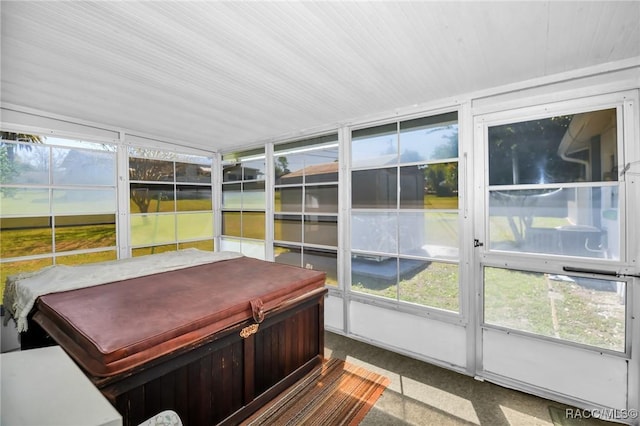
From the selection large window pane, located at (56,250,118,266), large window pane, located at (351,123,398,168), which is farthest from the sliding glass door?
large window pane, located at (56,250,118,266)

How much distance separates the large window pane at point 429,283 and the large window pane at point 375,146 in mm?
1147

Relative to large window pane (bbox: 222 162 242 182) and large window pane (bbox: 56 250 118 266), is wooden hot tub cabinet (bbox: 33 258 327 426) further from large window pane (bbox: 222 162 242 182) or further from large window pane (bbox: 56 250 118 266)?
large window pane (bbox: 222 162 242 182)

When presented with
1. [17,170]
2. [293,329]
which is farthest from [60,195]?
[293,329]

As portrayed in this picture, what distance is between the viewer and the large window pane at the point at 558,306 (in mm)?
2043

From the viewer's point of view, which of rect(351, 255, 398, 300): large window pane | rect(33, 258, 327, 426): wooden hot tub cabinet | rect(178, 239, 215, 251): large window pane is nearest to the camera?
rect(33, 258, 327, 426): wooden hot tub cabinet

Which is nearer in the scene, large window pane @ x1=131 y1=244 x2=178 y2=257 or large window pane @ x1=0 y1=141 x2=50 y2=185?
large window pane @ x1=0 y1=141 x2=50 y2=185

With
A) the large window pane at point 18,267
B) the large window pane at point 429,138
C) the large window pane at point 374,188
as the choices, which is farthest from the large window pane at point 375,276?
the large window pane at point 18,267

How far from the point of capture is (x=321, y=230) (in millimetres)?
3641

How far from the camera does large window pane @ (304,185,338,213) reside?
3.50 meters

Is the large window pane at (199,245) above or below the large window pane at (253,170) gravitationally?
below

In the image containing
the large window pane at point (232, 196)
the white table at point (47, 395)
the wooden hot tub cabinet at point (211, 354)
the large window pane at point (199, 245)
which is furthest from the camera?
the large window pane at point (232, 196)

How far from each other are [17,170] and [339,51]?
3542 mm

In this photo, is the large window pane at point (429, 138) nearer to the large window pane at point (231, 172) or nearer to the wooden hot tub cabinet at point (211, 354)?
the wooden hot tub cabinet at point (211, 354)

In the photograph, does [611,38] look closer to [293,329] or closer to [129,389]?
[293,329]
